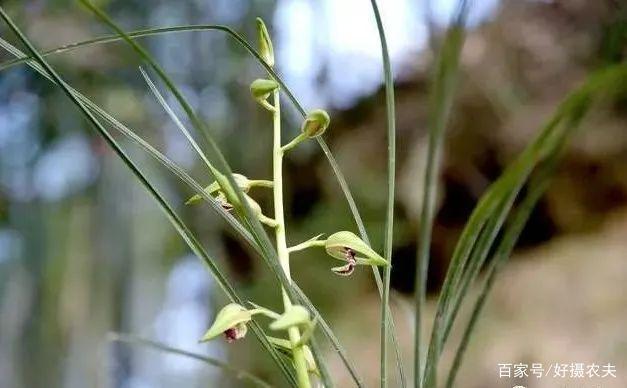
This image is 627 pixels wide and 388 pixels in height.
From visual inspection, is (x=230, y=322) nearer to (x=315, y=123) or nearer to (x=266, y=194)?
(x=315, y=123)

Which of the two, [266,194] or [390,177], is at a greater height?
[266,194]

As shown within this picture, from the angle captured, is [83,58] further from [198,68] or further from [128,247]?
[128,247]

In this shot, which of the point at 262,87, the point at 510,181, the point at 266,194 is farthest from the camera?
the point at 266,194

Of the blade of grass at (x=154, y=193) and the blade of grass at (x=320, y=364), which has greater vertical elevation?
the blade of grass at (x=154, y=193)

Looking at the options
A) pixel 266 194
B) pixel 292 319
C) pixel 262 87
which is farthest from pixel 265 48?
pixel 266 194

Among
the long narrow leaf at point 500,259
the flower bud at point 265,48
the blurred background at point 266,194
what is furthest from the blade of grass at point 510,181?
the blurred background at point 266,194

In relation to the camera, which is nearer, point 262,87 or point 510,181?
point 510,181

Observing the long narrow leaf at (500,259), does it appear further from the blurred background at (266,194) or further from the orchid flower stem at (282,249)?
the blurred background at (266,194)

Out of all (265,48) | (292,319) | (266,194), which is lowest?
(292,319)
